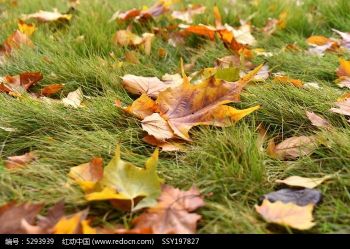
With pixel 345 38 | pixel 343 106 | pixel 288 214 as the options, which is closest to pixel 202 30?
pixel 345 38

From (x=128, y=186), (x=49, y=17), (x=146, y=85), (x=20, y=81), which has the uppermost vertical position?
(x=128, y=186)

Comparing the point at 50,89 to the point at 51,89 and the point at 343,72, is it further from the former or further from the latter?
the point at 343,72

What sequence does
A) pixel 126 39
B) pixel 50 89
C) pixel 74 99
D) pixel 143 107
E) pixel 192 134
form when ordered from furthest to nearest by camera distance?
pixel 126 39, pixel 50 89, pixel 74 99, pixel 143 107, pixel 192 134

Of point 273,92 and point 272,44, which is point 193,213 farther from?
point 272,44

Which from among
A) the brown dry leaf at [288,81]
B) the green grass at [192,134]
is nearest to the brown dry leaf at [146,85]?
the green grass at [192,134]

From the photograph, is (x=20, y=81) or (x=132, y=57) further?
(x=132, y=57)

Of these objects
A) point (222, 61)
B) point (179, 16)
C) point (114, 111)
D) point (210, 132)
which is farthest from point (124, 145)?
point (179, 16)

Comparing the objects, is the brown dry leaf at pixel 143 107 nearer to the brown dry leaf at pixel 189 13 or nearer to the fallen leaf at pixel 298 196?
the fallen leaf at pixel 298 196
